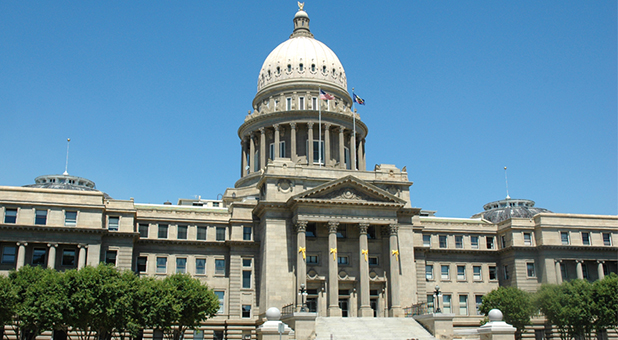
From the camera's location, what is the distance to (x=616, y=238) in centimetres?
8475

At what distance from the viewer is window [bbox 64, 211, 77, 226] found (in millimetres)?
69562

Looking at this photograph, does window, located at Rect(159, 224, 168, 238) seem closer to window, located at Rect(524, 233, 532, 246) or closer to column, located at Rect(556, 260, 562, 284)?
window, located at Rect(524, 233, 532, 246)

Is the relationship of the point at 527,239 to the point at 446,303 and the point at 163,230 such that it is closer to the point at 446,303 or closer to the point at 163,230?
the point at 446,303

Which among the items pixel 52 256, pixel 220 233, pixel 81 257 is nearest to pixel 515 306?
pixel 220 233

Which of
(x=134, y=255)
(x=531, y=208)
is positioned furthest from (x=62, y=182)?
(x=531, y=208)

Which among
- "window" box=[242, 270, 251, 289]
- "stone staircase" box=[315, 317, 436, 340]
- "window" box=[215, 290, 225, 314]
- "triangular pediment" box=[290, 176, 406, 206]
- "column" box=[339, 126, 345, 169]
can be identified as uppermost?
"column" box=[339, 126, 345, 169]

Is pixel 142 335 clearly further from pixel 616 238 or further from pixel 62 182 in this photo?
pixel 616 238

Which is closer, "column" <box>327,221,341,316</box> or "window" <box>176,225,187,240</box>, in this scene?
"column" <box>327,221,341,316</box>

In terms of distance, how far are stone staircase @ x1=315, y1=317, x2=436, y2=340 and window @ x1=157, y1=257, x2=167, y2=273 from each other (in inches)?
868

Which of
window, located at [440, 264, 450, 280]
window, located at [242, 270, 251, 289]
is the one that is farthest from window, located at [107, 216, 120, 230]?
window, located at [440, 264, 450, 280]

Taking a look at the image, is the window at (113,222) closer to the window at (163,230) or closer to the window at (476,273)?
the window at (163,230)

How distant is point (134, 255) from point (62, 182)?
99.0 ft

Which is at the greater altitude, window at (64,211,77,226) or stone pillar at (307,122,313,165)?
stone pillar at (307,122,313,165)

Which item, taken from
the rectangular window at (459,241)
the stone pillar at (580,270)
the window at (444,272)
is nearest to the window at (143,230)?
the window at (444,272)
